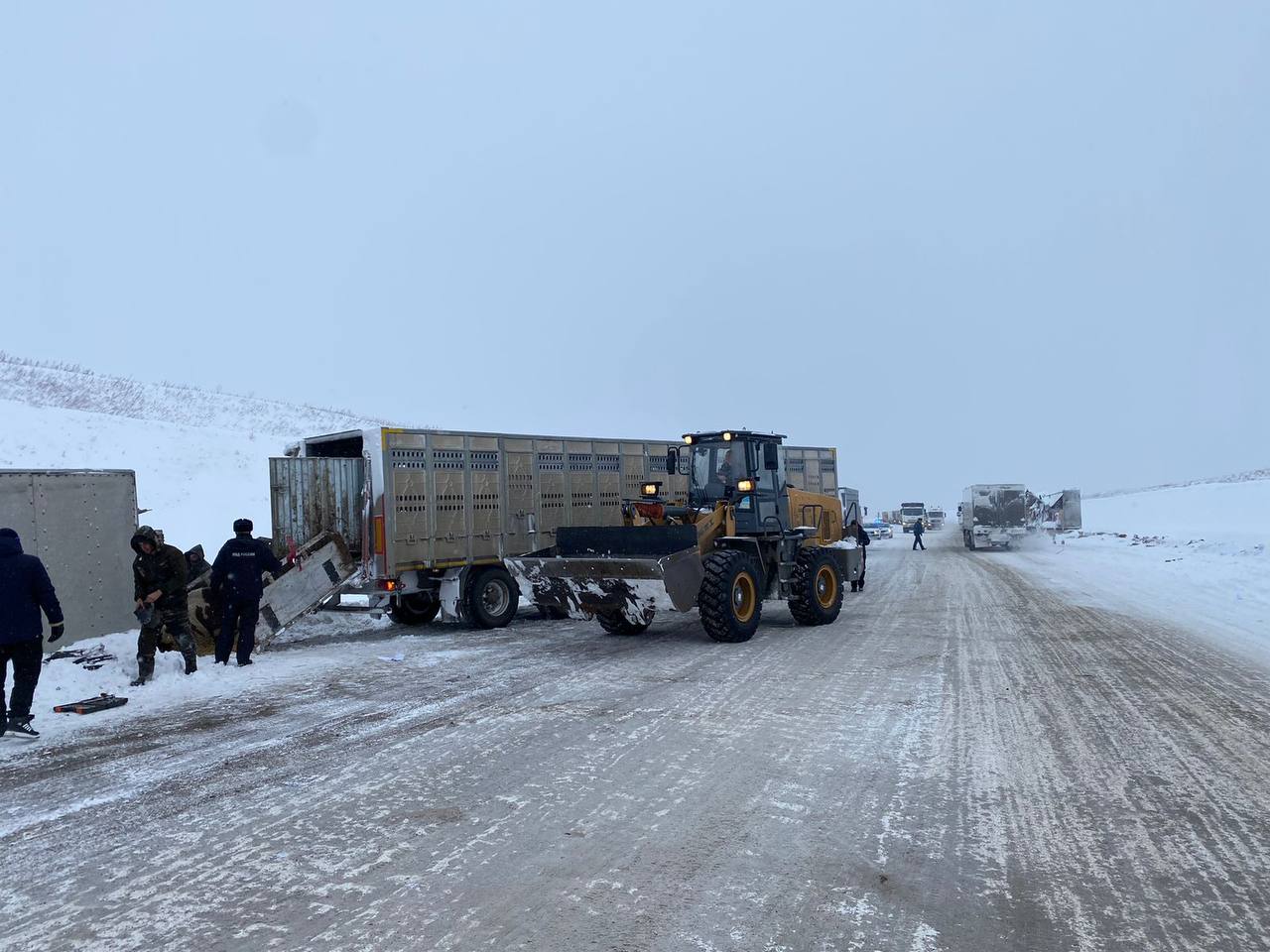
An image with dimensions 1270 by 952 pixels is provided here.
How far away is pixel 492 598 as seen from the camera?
13.4m

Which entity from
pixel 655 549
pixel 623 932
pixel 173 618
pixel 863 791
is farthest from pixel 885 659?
pixel 173 618

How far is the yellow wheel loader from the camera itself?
1074cm

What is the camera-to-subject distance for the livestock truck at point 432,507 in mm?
12031

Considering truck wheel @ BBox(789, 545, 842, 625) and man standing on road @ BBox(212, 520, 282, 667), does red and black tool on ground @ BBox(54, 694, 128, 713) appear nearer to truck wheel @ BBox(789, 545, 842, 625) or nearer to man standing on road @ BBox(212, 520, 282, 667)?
man standing on road @ BBox(212, 520, 282, 667)

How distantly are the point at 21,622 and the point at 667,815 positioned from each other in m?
5.34

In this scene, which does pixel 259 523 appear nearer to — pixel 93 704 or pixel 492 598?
pixel 492 598

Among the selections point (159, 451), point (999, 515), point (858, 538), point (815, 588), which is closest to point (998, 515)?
point (999, 515)

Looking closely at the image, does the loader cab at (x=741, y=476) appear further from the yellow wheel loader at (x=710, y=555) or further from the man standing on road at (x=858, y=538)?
the man standing on road at (x=858, y=538)

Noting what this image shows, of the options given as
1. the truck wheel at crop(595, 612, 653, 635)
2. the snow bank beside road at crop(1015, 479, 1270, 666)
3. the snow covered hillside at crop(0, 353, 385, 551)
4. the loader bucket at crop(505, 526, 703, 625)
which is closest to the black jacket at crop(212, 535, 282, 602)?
the loader bucket at crop(505, 526, 703, 625)

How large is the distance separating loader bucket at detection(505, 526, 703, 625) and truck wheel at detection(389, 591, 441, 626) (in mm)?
2824

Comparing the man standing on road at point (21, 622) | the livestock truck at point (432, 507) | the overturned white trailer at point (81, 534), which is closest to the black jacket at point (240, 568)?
the overturned white trailer at point (81, 534)

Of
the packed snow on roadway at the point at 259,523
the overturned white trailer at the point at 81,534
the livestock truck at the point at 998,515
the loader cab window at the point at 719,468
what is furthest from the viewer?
the livestock truck at the point at 998,515

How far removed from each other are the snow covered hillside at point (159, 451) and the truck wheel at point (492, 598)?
37.6 ft

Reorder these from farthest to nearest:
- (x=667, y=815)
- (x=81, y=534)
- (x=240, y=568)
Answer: (x=81, y=534) < (x=240, y=568) < (x=667, y=815)
